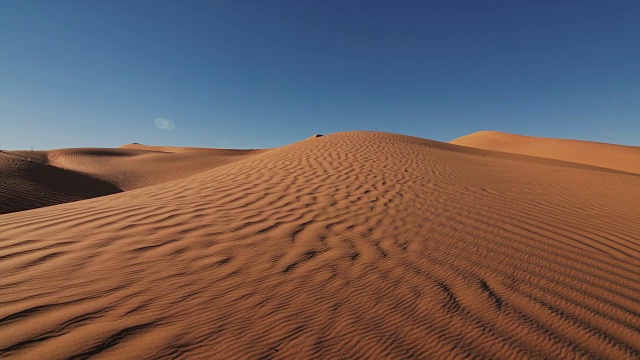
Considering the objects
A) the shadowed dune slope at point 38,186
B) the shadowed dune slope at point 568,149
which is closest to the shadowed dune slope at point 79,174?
the shadowed dune slope at point 38,186

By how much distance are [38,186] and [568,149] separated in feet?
126

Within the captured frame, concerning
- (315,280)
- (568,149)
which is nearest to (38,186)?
(315,280)

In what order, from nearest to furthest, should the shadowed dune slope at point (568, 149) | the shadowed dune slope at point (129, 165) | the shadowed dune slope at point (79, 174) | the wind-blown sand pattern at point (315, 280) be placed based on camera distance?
the wind-blown sand pattern at point (315, 280), the shadowed dune slope at point (79, 174), the shadowed dune slope at point (129, 165), the shadowed dune slope at point (568, 149)

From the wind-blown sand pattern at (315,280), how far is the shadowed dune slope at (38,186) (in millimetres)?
6365

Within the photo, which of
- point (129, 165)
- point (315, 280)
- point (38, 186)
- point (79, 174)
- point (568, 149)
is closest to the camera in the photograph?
point (315, 280)

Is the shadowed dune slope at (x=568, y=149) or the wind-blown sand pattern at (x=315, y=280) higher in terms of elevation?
the shadowed dune slope at (x=568, y=149)

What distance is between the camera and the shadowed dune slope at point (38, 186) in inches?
337

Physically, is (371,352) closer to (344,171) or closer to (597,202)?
(344,171)

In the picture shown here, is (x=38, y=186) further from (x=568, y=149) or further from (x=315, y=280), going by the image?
(x=568, y=149)

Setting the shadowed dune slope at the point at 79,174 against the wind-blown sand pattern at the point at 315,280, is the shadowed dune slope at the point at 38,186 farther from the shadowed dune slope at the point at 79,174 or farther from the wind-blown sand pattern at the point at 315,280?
the wind-blown sand pattern at the point at 315,280

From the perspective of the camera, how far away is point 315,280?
2.36 metres

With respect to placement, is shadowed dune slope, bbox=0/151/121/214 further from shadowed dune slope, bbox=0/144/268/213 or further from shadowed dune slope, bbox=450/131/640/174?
shadowed dune slope, bbox=450/131/640/174

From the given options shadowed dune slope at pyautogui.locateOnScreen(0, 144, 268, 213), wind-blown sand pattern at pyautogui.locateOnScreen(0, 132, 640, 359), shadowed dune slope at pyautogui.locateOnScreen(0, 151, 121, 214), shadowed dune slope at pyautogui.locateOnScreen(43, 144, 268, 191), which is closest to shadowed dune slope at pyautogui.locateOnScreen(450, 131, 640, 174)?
wind-blown sand pattern at pyautogui.locateOnScreen(0, 132, 640, 359)

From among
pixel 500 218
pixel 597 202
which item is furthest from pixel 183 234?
pixel 597 202
